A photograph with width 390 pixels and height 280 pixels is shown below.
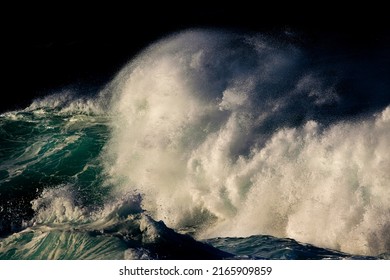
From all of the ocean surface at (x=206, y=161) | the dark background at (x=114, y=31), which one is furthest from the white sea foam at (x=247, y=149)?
the dark background at (x=114, y=31)

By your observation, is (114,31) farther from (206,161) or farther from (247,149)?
(247,149)

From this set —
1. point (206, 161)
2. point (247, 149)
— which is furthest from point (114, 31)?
point (247, 149)

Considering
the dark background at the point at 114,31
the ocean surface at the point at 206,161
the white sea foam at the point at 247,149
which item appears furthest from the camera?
the dark background at the point at 114,31

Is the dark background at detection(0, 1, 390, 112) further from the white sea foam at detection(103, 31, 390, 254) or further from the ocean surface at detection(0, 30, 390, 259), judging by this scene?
the white sea foam at detection(103, 31, 390, 254)

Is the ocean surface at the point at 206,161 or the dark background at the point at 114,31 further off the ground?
the dark background at the point at 114,31

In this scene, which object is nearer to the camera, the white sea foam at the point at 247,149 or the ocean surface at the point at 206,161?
the ocean surface at the point at 206,161

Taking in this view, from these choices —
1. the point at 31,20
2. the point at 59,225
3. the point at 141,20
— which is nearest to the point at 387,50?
the point at 141,20

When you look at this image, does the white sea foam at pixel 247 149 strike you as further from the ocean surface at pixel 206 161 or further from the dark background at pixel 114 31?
the dark background at pixel 114 31
